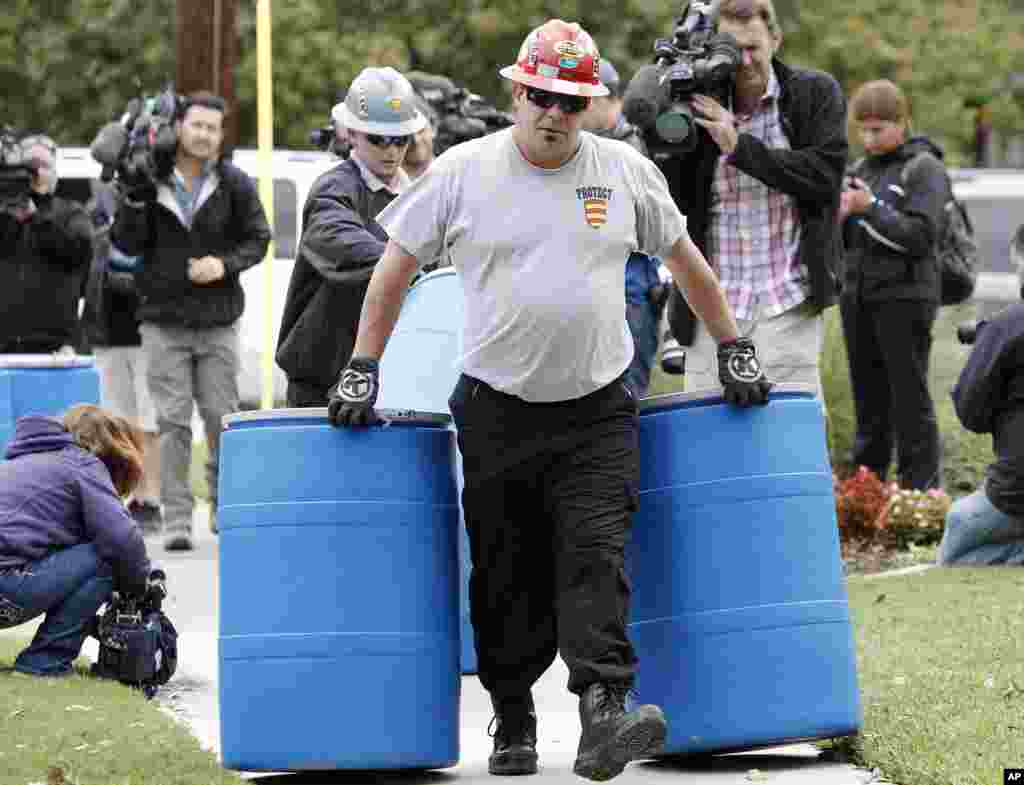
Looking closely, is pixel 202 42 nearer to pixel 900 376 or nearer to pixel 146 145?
pixel 146 145

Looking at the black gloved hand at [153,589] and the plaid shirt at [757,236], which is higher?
the plaid shirt at [757,236]

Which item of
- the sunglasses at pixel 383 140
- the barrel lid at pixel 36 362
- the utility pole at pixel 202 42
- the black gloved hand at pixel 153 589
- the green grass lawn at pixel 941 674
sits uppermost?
the utility pole at pixel 202 42

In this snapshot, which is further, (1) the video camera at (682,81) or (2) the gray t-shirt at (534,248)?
(1) the video camera at (682,81)

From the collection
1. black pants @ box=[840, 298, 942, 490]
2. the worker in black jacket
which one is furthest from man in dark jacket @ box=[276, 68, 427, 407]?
black pants @ box=[840, 298, 942, 490]

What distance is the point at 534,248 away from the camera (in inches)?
225

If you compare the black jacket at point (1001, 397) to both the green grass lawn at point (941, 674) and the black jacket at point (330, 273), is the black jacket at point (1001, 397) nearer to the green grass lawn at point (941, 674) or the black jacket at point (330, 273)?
the green grass lawn at point (941, 674)

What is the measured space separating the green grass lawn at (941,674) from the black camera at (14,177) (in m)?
4.88

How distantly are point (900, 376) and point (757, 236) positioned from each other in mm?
3551

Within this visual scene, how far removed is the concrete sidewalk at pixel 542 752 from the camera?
5965mm

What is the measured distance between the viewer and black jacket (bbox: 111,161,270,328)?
37.9 feet

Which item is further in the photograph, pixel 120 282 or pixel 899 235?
pixel 120 282

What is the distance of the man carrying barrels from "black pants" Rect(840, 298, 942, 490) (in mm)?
5453

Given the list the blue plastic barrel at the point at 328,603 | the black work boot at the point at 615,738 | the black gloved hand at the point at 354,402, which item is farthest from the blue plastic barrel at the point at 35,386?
the black work boot at the point at 615,738

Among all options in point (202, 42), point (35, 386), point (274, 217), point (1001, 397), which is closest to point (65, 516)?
point (35, 386)
